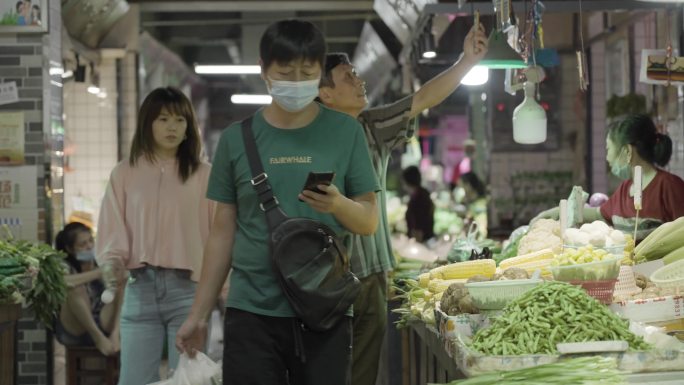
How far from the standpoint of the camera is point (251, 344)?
12.5ft

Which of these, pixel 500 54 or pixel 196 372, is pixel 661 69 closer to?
pixel 500 54

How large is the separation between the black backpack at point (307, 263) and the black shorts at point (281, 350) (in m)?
0.08

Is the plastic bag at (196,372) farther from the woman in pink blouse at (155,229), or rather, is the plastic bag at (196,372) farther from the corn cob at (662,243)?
the corn cob at (662,243)

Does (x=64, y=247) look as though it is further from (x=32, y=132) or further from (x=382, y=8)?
(x=382, y=8)

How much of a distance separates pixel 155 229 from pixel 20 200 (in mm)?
3206

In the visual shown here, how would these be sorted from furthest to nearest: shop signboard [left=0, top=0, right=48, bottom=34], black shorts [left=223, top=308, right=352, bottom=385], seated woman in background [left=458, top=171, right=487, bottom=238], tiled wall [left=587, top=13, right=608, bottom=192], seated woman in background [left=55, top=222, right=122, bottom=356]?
1. seated woman in background [left=458, top=171, right=487, bottom=238]
2. tiled wall [left=587, top=13, right=608, bottom=192]
3. shop signboard [left=0, top=0, right=48, bottom=34]
4. seated woman in background [left=55, top=222, right=122, bottom=356]
5. black shorts [left=223, top=308, right=352, bottom=385]

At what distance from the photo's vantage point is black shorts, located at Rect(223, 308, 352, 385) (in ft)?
12.5

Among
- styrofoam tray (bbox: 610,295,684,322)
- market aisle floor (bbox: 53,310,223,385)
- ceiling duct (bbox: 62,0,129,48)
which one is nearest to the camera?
styrofoam tray (bbox: 610,295,684,322)

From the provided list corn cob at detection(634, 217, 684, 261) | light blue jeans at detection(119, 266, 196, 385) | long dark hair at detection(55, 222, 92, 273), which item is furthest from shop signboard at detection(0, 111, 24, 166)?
corn cob at detection(634, 217, 684, 261)

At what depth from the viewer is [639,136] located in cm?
709

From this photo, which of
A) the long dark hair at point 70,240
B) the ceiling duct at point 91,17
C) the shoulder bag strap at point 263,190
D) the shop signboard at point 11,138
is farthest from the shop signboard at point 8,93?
the shoulder bag strap at point 263,190

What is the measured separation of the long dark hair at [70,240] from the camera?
8.33 m

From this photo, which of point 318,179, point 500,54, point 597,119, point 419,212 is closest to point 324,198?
point 318,179

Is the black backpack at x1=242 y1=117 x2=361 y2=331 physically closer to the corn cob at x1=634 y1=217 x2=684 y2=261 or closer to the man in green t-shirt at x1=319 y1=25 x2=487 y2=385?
the man in green t-shirt at x1=319 y1=25 x2=487 y2=385
